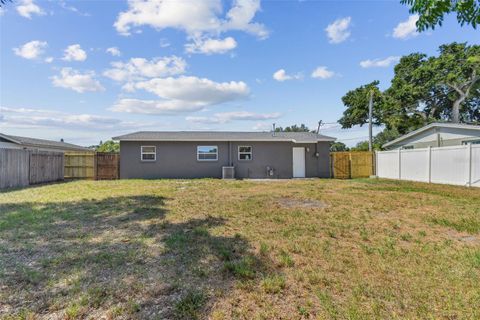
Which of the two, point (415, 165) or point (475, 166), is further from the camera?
point (415, 165)

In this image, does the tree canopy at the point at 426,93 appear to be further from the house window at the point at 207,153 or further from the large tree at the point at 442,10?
the large tree at the point at 442,10

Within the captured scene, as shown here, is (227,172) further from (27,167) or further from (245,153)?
(27,167)

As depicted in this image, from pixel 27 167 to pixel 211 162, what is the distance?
346 inches

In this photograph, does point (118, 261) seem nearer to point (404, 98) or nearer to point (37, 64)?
point (37, 64)

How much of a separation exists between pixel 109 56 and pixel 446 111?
32.1 meters

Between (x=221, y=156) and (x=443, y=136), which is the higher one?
(x=443, y=136)

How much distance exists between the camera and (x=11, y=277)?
9.81ft

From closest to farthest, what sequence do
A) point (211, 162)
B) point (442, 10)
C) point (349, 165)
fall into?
1. point (442, 10)
2. point (211, 162)
3. point (349, 165)

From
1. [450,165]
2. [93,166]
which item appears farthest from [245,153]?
[450,165]

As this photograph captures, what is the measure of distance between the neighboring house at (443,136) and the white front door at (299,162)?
283 inches

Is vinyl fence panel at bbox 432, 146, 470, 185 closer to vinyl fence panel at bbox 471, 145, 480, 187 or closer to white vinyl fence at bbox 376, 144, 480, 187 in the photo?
white vinyl fence at bbox 376, 144, 480, 187

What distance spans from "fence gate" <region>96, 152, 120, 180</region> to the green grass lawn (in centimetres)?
884

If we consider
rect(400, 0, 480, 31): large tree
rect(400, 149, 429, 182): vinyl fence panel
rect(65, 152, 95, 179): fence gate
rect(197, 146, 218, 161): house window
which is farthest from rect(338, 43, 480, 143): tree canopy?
rect(400, 0, 480, 31): large tree

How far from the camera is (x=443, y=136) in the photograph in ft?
48.3
